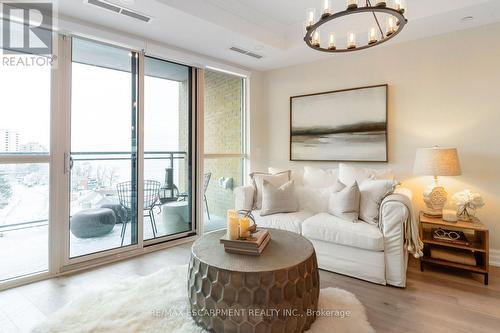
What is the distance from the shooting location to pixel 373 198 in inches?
110

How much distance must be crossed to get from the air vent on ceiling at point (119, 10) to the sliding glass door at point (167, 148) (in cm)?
64

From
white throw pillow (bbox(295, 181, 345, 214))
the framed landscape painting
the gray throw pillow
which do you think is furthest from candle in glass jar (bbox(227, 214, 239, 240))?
the framed landscape painting

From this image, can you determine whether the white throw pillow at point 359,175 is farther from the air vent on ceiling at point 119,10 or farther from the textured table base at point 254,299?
the air vent on ceiling at point 119,10

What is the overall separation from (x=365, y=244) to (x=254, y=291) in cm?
139

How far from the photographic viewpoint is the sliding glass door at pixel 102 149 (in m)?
2.90

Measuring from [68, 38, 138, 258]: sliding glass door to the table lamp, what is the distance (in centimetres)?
317

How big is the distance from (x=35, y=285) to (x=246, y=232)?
2.07 metres

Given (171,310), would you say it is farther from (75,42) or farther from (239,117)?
(239,117)

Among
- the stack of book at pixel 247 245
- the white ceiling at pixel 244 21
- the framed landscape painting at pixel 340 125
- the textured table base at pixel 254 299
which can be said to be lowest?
the textured table base at pixel 254 299

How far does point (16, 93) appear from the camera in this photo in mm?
2572

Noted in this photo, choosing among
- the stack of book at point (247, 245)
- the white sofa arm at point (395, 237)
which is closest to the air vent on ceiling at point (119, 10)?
the stack of book at point (247, 245)

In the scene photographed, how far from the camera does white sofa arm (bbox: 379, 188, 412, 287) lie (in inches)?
96.6

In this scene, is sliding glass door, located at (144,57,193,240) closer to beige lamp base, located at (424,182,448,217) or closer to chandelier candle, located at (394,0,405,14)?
chandelier candle, located at (394,0,405,14)
